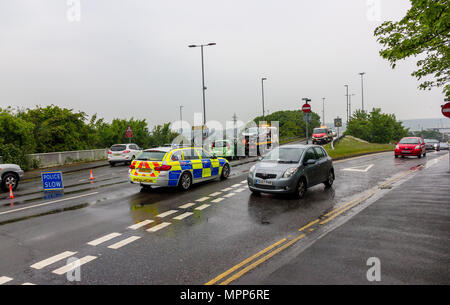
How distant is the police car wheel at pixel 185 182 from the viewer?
11.2m

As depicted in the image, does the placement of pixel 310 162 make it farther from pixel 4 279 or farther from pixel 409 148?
pixel 409 148

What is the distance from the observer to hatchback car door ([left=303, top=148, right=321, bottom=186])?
10094 mm

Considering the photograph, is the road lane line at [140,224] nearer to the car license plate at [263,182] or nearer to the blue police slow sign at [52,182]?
the car license plate at [263,182]

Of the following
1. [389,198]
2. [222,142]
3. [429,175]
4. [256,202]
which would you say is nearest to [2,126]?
[222,142]

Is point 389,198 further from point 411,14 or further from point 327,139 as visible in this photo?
point 327,139

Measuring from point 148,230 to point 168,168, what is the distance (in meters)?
4.23

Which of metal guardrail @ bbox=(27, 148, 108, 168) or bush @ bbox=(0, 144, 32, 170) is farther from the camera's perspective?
metal guardrail @ bbox=(27, 148, 108, 168)

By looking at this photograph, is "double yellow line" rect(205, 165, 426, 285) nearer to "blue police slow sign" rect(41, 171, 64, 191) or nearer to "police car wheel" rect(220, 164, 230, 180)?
"police car wheel" rect(220, 164, 230, 180)

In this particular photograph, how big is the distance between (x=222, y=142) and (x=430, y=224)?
17864mm

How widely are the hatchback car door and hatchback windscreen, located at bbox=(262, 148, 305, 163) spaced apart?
0.25 meters

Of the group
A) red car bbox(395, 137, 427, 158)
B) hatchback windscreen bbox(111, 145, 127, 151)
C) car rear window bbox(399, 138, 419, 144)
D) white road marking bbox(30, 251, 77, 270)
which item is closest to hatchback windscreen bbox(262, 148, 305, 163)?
white road marking bbox(30, 251, 77, 270)

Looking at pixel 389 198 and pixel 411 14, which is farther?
pixel 389 198

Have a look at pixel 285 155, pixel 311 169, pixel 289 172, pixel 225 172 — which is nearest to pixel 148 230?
pixel 289 172

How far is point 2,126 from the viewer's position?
21.5m
